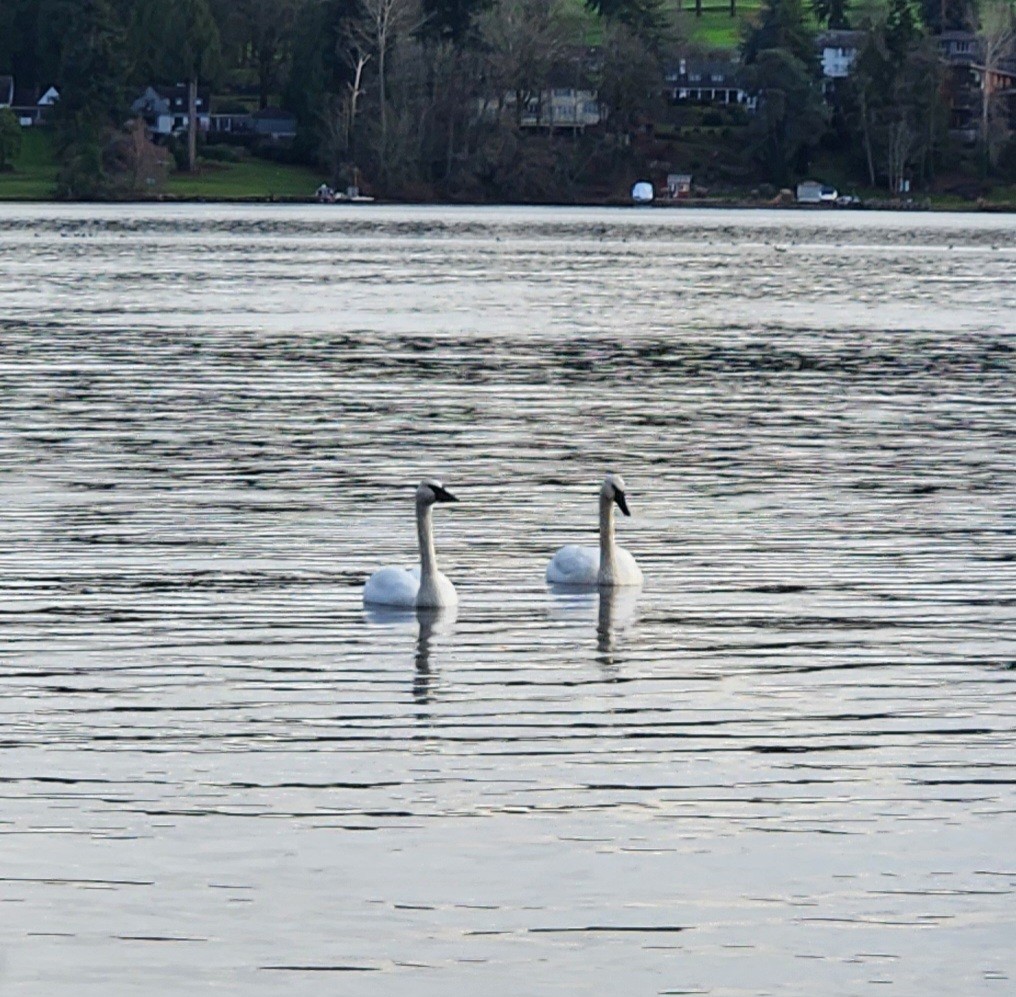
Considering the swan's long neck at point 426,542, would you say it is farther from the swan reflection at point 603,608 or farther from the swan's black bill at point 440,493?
the swan reflection at point 603,608

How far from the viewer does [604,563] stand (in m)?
24.2

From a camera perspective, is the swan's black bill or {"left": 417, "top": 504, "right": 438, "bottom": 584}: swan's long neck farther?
the swan's black bill

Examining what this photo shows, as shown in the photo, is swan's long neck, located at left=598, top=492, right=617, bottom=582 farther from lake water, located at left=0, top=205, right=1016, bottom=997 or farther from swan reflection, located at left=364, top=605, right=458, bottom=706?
swan reflection, located at left=364, top=605, right=458, bottom=706

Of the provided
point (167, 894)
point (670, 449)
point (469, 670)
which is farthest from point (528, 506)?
point (167, 894)

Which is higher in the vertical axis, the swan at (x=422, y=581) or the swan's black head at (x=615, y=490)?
the swan's black head at (x=615, y=490)

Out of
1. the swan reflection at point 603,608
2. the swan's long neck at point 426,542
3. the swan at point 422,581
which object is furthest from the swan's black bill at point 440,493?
the swan reflection at point 603,608

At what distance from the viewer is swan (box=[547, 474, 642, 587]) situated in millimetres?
24047

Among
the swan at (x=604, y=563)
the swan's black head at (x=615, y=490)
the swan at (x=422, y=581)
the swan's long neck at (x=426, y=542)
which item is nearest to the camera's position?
the swan's long neck at (x=426, y=542)

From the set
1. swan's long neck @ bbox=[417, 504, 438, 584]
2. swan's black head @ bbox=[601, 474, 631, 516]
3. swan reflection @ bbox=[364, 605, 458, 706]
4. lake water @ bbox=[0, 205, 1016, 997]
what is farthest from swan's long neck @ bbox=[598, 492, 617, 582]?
swan's long neck @ bbox=[417, 504, 438, 584]

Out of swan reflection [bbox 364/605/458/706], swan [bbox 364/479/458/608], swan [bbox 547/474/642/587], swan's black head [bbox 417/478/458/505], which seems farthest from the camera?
swan [bbox 547/474/642/587]

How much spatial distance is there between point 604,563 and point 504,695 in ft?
16.5

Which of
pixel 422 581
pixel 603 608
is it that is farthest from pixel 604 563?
pixel 422 581

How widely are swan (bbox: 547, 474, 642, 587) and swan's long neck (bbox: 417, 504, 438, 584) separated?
1.85m

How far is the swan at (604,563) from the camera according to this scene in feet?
78.9
